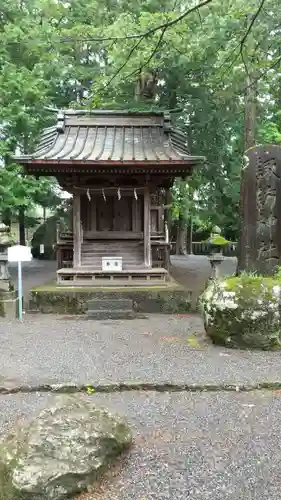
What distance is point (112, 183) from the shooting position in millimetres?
10945

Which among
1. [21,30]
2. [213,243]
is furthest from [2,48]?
[213,243]

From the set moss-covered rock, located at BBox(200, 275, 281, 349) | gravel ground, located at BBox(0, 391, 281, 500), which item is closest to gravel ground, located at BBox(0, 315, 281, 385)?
moss-covered rock, located at BBox(200, 275, 281, 349)

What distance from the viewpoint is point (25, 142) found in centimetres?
1377

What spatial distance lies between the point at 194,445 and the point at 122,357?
2512 mm

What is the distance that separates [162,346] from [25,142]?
31.9 ft

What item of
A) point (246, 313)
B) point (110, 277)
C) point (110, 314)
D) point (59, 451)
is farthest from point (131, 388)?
point (110, 277)

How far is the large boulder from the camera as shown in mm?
2656

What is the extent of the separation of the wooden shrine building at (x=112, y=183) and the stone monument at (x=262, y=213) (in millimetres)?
1824

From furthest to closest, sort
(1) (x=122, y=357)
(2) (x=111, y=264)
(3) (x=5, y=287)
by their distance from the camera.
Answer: (2) (x=111, y=264) < (3) (x=5, y=287) < (1) (x=122, y=357)

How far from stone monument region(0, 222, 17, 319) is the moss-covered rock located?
4.64 meters

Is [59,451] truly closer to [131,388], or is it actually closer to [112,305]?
[131,388]

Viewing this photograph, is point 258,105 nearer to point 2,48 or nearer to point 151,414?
point 2,48

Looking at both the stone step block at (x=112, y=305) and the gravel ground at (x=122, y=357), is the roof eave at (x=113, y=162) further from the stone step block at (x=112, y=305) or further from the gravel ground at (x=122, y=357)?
the gravel ground at (x=122, y=357)

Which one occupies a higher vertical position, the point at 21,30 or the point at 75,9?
the point at 75,9
